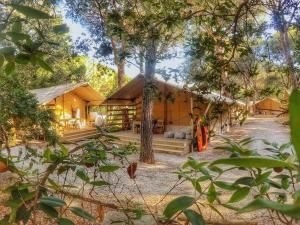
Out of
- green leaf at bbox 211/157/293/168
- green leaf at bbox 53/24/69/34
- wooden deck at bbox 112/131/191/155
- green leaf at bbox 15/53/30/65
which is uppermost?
green leaf at bbox 53/24/69/34

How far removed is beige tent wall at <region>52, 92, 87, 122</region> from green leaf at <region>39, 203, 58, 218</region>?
20536mm

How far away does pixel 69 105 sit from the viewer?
878 inches

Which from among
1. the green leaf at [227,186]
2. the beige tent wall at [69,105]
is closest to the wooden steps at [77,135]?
the beige tent wall at [69,105]

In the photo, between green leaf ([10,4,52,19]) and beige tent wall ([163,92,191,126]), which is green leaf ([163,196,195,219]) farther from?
beige tent wall ([163,92,191,126])

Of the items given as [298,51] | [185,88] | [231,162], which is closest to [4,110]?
[185,88]

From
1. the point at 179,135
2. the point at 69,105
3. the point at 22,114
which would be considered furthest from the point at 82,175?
the point at 69,105

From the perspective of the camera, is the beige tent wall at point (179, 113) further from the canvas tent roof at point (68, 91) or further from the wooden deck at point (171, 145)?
the canvas tent roof at point (68, 91)

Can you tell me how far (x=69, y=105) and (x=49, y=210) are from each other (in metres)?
22.1

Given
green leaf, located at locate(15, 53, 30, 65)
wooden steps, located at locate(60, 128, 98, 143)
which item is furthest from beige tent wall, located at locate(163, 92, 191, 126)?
green leaf, located at locate(15, 53, 30, 65)

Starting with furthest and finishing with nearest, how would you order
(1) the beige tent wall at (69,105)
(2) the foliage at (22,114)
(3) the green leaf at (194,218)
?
(1) the beige tent wall at (69,105) → (2) the foliage at (22,114) → (3) the green leaf at (194,218)

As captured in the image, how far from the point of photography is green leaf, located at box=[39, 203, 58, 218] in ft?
3.03

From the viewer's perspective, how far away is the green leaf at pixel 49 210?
3.03ft

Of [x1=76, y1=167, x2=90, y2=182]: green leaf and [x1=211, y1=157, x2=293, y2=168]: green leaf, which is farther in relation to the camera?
[x1=76, y1=167, x2=90, y2=182]: green leaf

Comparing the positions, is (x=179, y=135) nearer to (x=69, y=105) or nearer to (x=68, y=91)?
(x=68, y=91)
